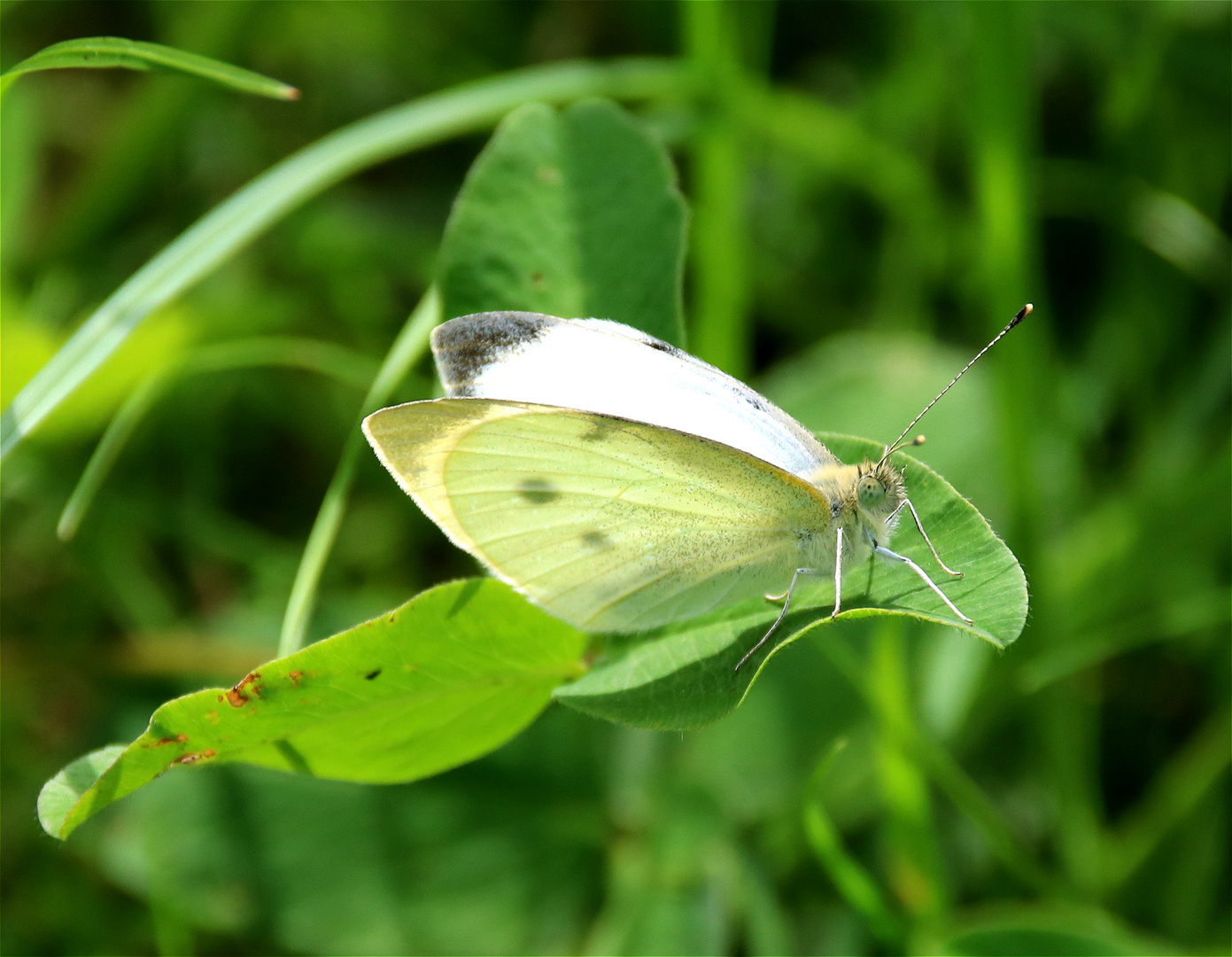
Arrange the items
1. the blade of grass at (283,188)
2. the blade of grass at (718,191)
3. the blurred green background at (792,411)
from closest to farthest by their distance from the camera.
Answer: the blade of grass at (283,188)
the blurred green background at (792,411)
the blade of grass at (718,191)

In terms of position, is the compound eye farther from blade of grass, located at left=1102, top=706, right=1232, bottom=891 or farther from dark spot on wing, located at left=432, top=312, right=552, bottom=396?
blade of grass, located at left=1102, top=706, right=1232, bottom=891

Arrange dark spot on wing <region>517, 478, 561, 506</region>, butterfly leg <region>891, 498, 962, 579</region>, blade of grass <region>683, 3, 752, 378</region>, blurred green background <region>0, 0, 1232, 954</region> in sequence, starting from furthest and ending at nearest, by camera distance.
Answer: blade of grass <region>683, 3, 752, 378</region> < blurred green background <region>0, 0, 1232, 954</region> < dark spot on wing <region>517, 478, 561, 506</region> < butterfly leg <region>891, 498, 962, 579</region>

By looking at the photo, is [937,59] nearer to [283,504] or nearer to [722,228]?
[722,228]

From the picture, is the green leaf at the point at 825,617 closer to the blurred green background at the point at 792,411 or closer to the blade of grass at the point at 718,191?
the blurred green background at the point at 792,411

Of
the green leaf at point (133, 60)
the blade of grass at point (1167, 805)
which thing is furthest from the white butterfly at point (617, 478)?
the blade of grass at point (1167, 805)

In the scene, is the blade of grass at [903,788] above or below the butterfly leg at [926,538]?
below

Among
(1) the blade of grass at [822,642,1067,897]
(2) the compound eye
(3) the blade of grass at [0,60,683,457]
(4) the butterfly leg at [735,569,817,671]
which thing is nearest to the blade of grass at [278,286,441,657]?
(3) the blade of grass at [0,60,683,457]

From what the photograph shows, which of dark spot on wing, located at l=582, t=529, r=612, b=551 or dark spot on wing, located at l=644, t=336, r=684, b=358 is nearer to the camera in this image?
dark spot on wing, located at l=644, t=336, r=684, b=358

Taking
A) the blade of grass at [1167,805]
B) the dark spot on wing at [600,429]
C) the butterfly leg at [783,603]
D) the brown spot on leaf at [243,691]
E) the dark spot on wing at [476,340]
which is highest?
the dark spot on wing at [476,340]
